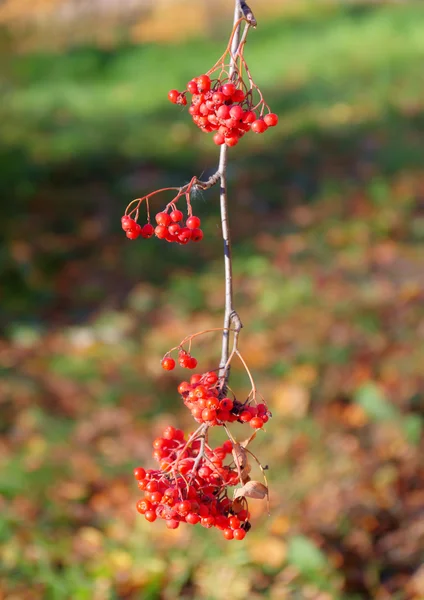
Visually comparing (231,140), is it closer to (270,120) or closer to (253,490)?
(270,120)

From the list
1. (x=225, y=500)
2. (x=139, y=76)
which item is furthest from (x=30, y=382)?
(x=139, y=76)

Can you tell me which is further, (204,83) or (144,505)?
(144,505)

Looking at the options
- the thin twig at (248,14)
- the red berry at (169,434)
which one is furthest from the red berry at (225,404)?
the thin twig at (248,14)

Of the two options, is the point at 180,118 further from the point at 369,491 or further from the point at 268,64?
the point at 369,491

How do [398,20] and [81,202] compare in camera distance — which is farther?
[398,20]

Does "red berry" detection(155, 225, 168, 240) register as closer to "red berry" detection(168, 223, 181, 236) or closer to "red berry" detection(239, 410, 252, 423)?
"red berry" detection(168, 223, 181, 236)

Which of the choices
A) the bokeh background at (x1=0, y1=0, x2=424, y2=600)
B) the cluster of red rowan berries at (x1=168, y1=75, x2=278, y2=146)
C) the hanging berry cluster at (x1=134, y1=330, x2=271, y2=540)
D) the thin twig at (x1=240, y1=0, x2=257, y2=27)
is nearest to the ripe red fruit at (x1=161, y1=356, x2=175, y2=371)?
the hanging berry cluster at (x1=134, y1=330, x2=271, y2=540)

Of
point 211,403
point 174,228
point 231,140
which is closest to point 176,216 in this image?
point 174,228
